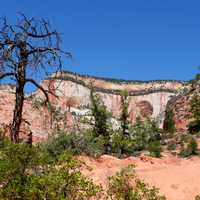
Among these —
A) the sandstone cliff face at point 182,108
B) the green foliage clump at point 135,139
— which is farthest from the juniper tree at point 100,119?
the sandstone cliff face at point 182,108

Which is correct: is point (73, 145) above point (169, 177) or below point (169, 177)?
above

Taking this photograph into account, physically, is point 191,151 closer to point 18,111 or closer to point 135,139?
point 135,139

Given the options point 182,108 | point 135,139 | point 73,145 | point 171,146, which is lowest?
point 73,145

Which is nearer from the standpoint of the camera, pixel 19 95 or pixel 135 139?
pixel 19 95

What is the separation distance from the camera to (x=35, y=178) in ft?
33.2

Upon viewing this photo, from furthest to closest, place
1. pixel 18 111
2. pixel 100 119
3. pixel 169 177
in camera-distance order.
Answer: pixel 100 119
pixel 169 177
pixel 18 111

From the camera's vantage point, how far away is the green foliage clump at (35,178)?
10.1 meters

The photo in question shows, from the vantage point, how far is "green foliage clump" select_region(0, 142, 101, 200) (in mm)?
10133

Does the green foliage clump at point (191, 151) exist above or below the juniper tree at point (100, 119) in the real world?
below

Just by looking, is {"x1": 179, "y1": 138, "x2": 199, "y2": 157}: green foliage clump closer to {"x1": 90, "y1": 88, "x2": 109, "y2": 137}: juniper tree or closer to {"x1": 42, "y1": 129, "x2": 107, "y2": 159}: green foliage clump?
{"x1": 42, "y1": 129, "x2": 107, "y2": 159}: green foliage clump

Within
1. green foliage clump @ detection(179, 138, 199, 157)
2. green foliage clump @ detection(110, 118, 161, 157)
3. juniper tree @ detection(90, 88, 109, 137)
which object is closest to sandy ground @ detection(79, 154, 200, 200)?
green foliage clump @ detection(179, 138, 199, 157)

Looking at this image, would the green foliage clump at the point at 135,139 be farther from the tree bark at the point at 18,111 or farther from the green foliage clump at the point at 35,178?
the tree bark at the point at 18,111

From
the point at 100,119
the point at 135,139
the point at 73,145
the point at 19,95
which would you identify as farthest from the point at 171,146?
the point at 19,95

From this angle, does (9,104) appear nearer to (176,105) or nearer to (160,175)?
(160,175)
